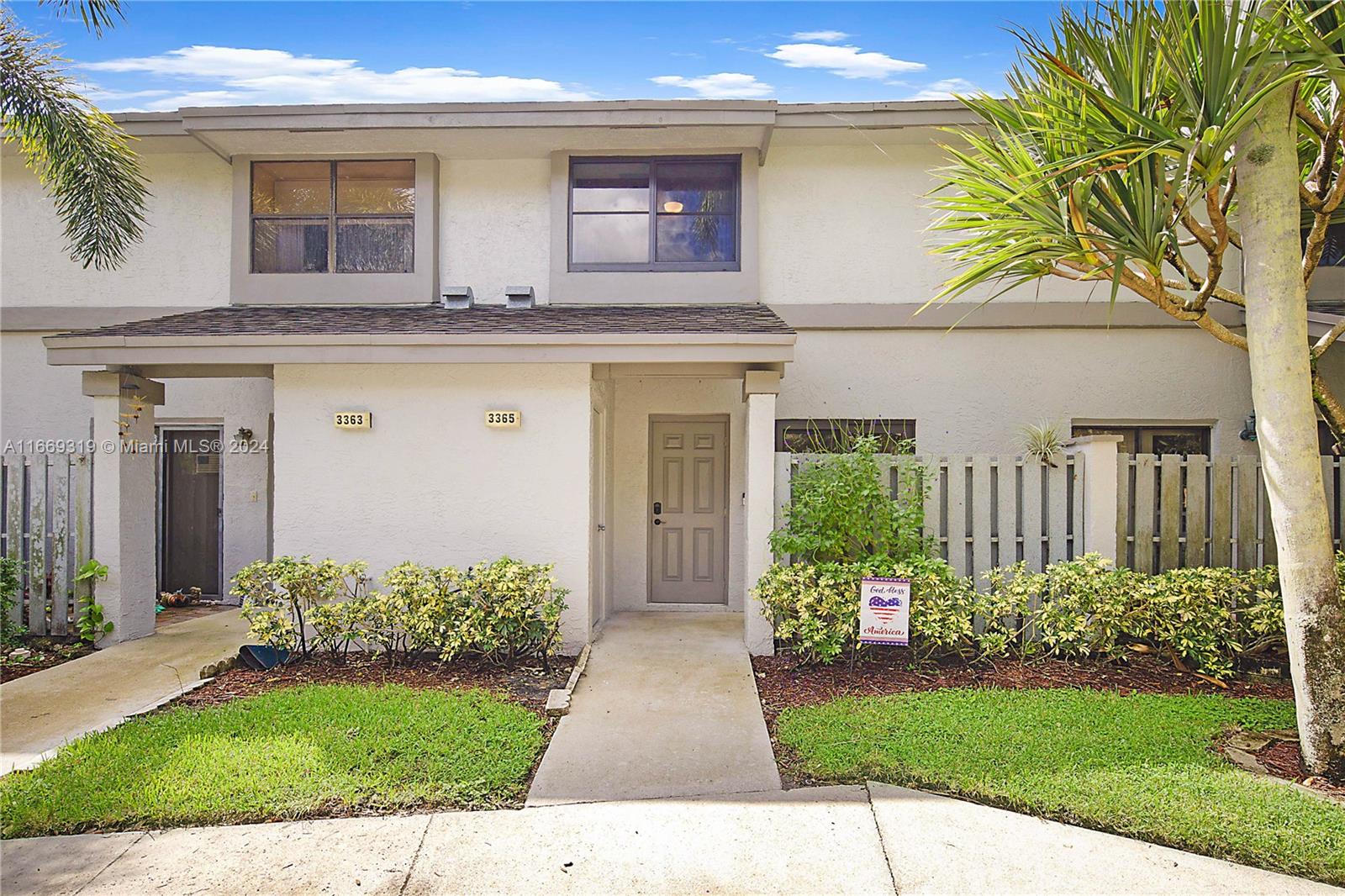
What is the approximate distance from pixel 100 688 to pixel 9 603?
2063 mm

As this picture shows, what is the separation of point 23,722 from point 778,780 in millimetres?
5080

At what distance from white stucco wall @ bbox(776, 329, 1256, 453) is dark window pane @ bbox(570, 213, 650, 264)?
2.14 m

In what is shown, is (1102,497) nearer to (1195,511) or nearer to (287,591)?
(1195,511)

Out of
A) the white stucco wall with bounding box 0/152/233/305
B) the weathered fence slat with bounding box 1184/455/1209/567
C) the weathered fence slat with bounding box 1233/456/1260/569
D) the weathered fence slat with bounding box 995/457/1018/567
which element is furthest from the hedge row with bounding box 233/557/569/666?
the weathered fence slat with bounding box 1233/456/1260/569

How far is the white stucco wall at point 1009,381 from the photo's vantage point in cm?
876

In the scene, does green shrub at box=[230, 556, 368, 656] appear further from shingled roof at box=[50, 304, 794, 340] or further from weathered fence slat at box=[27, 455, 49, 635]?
weathered fence slat at box=[27, 455, 49, 635]

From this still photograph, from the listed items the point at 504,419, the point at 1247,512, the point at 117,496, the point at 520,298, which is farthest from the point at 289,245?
the point at 1247,512

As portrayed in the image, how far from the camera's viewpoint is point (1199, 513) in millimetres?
6969

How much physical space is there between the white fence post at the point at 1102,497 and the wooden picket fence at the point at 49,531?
9.18 m

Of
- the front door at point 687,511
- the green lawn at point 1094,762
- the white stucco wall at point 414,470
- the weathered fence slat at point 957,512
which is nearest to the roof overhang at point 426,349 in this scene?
the white stucco wall at point 414,470

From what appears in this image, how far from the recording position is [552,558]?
7379 mm

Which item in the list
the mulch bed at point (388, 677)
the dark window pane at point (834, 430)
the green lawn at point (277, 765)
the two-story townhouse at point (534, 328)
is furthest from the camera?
the dark window pane at point (834, 430)

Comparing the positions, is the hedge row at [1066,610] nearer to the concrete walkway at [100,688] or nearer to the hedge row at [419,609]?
the hedge row at [419,609]

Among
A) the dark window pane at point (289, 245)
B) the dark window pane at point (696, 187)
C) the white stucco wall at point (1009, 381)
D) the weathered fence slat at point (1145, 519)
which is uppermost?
the dark window pane at point (696, 187)
